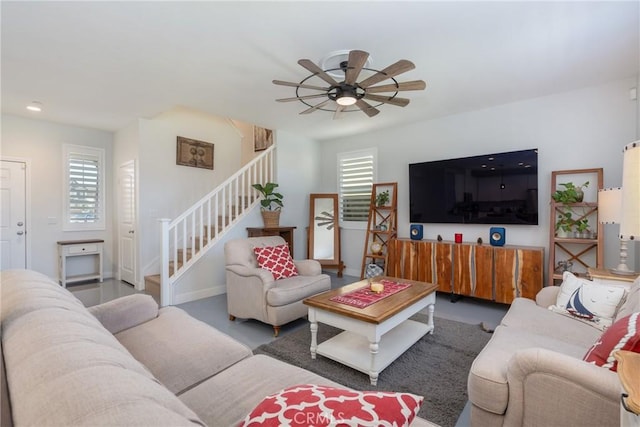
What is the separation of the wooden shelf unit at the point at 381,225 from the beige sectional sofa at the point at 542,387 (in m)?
3.11

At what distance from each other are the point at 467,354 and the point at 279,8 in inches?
117

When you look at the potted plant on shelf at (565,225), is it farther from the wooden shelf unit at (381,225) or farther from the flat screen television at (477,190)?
the wooden shelf unit at (381,225)

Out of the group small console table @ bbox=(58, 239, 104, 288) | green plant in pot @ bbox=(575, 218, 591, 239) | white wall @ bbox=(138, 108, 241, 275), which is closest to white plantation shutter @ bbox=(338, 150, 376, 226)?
white wall @ bbox=(138, 108, 241, 275)

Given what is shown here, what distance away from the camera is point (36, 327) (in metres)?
0.88

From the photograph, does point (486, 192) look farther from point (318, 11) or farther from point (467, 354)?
point (318, 11)

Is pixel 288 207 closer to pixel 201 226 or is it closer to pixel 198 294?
pixel 201 226

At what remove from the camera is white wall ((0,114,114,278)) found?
445 centimetres

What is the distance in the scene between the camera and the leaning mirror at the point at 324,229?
550 centimetres

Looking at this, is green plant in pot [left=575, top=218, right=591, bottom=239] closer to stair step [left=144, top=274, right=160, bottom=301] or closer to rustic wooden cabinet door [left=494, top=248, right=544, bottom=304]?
rustic wooden cabinet door [left=494, top=248, right=544, bottom=304]

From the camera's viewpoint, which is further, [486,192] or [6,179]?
[6,179]

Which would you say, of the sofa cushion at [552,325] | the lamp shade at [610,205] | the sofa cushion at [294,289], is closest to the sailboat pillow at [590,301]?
the sofa cushion at [552,325]

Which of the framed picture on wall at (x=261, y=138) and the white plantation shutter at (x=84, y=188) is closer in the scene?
the white plantation shutter at (x=84, y=188)

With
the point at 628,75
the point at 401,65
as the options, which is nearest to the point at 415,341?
the point at 401,65

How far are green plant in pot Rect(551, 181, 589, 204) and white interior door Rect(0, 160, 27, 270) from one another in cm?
721
